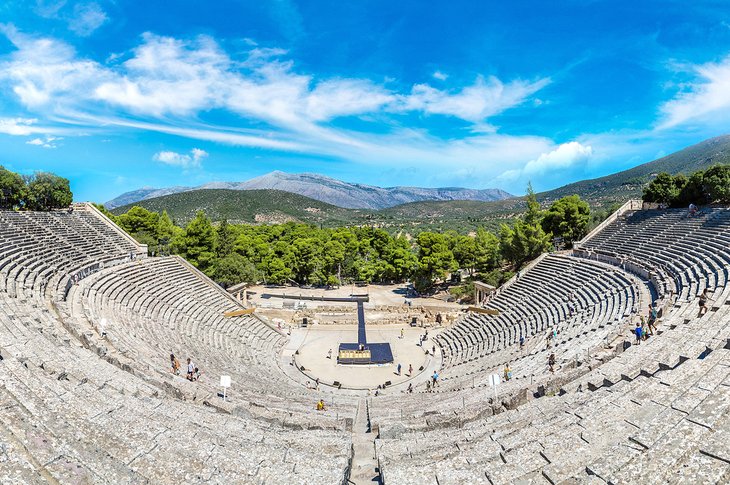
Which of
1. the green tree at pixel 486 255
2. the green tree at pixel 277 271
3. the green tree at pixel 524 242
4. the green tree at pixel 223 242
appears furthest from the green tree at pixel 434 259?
the green tree at pixel 223 242

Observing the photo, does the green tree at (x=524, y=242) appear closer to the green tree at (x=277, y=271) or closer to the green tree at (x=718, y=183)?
the green tree at (x=718, y=183)

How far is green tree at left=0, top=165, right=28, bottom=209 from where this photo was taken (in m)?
33.8

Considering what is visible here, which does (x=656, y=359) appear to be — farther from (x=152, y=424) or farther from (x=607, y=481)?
(x=152, y=424)

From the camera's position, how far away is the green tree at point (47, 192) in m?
35.0

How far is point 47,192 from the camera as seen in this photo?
35.4 m

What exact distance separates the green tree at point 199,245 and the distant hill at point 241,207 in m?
79.8

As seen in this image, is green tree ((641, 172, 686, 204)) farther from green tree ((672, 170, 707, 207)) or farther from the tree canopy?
the tree canopy

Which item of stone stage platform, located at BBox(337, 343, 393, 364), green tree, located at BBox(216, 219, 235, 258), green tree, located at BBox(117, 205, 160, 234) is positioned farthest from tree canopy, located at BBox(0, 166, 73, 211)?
stone stage platform, located at BBox(337, 343, 393, 364)

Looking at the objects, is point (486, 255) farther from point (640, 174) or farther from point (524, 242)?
point (640, 174)

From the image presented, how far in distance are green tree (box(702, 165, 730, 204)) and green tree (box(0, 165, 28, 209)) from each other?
5758 centimetres

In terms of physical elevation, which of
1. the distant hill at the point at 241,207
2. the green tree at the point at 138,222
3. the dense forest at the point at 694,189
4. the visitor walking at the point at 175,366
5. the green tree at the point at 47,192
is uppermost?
the distant hill at the point at 241,207

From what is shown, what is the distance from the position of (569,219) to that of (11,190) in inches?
2043

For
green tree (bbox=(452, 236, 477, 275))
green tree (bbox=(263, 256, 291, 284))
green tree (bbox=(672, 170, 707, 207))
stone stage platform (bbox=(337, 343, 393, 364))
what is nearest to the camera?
stone stage platform (bbox=(337, 343, 393, 364))

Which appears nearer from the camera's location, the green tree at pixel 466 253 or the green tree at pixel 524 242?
the green tree at pixel 524 242
